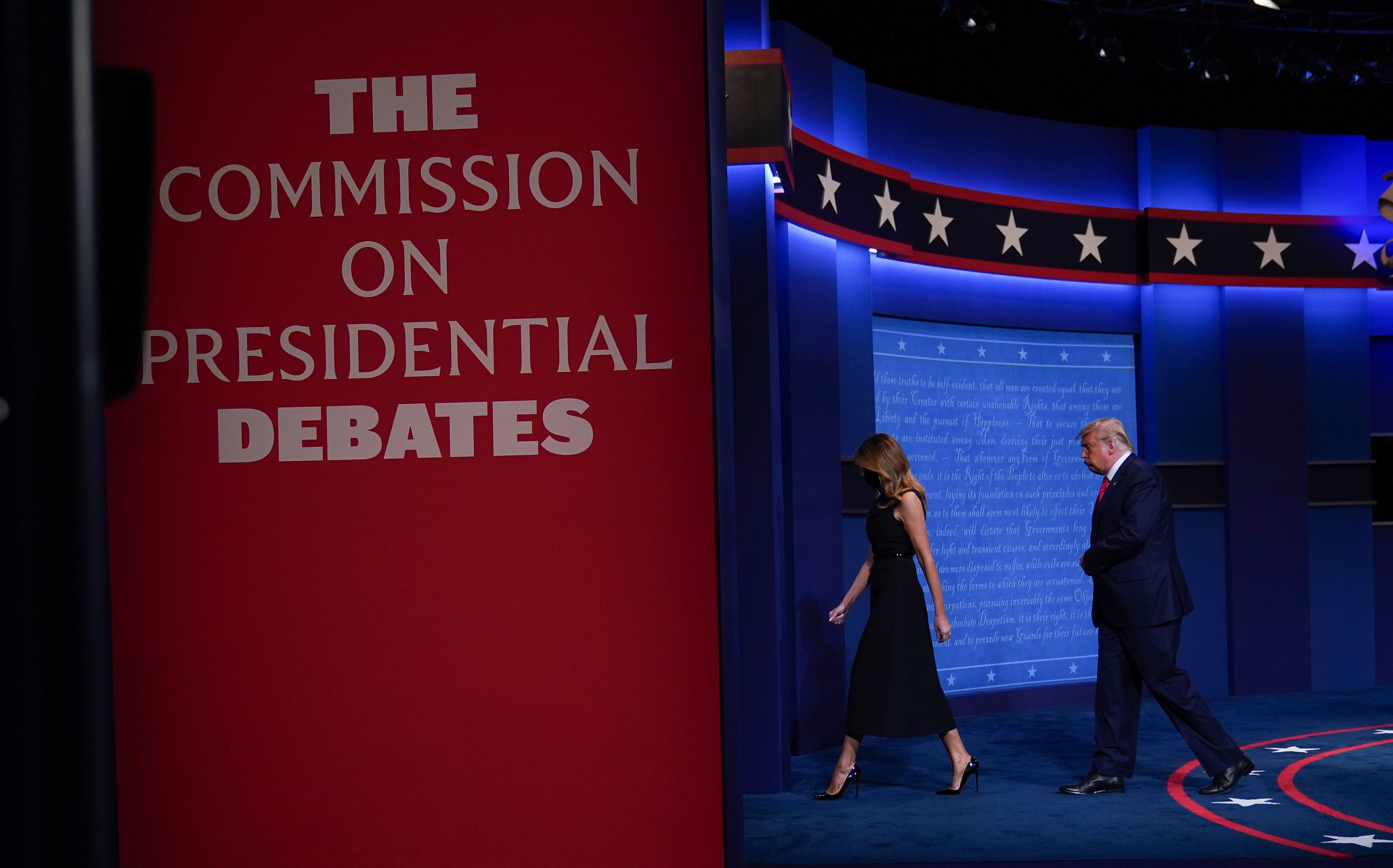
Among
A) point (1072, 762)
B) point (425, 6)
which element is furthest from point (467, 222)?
point (1072, 762)

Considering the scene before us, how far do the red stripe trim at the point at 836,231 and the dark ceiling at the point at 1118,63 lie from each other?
130 cm

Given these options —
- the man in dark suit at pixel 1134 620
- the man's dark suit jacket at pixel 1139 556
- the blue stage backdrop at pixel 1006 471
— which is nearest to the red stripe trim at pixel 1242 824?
the man in dark suit at pixel 1134 620

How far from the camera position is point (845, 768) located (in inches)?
198

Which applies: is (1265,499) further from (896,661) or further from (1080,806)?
(896,661)

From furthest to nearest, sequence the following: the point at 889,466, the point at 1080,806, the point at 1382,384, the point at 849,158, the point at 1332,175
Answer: the point at 1382,384, the point at 1332,175, the point at 849,158, the point at 889,466, the point at 1080,806

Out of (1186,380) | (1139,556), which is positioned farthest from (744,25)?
(1186,380)

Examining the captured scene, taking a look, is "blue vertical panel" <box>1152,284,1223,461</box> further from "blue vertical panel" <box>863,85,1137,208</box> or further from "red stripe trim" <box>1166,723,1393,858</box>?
"red stripe trim" <box>1166,723,1393,858</box>

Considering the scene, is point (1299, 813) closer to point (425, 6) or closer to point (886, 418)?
point (886, 418)

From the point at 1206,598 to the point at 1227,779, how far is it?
11.1ft

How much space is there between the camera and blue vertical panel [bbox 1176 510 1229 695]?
311 inches

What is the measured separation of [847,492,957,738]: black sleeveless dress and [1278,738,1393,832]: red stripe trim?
4.81 ft

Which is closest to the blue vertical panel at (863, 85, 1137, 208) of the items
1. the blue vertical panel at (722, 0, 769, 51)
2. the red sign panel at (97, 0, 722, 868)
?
the blue vertical panel at (722, 0, 769, 51)

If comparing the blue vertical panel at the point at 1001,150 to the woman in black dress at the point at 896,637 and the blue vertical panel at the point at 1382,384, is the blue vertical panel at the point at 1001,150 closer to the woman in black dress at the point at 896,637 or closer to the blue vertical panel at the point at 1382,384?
the blue vertical panel at the point at 1382,384

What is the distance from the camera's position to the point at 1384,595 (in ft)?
27.9
